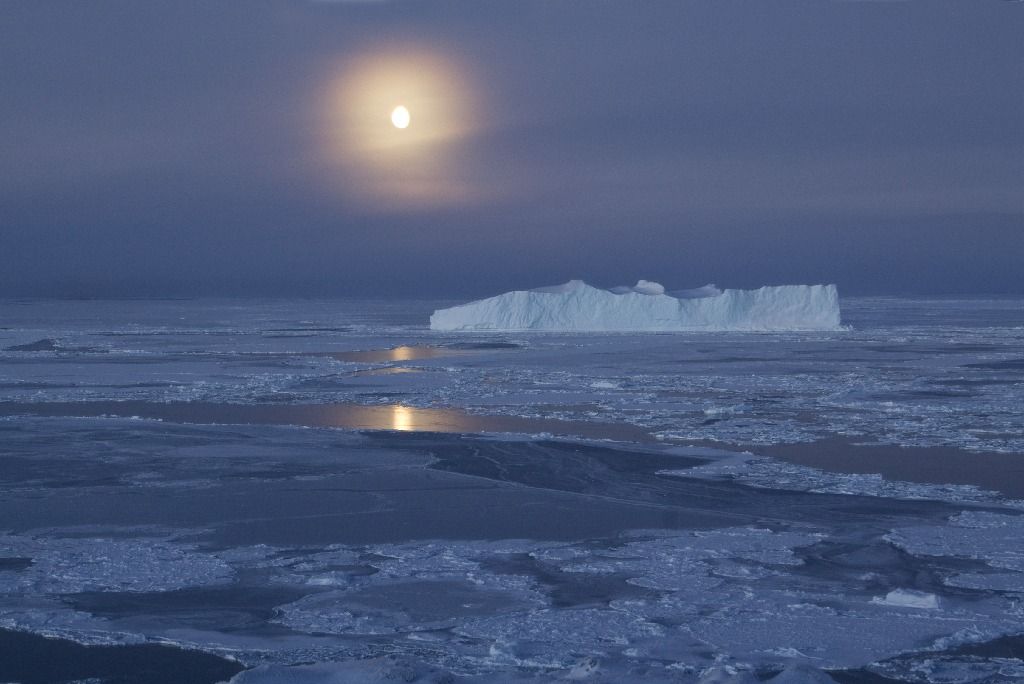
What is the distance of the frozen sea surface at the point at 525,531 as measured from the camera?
4.31 m

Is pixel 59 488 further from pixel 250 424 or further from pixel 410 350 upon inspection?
pixel 410 350

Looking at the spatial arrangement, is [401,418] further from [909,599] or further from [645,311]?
[645,311]

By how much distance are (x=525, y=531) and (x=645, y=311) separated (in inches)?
1084

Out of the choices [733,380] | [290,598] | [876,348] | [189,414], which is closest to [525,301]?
[876,348]

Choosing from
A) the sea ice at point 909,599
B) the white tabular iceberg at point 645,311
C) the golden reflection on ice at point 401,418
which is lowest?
the sea ice at point 909,599

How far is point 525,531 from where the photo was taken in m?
6.32

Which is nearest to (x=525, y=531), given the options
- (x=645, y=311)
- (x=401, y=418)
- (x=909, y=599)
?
(x=909, y=599)

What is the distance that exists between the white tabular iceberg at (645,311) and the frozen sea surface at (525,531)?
18892mm

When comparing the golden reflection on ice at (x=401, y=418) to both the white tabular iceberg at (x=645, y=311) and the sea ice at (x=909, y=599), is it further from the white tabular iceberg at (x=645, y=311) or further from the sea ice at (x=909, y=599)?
the white tabular iceberg at (x=645, y=311)

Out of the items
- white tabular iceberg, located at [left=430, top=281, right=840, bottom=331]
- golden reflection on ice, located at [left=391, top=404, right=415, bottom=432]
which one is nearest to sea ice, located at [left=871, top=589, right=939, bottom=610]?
golden reflection on ice, located at [left=391, top=404, right=415, bottom=432]

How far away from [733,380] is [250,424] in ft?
25.4

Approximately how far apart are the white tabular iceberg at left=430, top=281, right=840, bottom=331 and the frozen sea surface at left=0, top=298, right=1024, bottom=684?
18892mm

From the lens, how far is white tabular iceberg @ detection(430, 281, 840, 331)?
108ft

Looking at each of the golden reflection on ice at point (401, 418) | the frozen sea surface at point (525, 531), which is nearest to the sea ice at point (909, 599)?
the frozen sea surface at point (525, 531)
